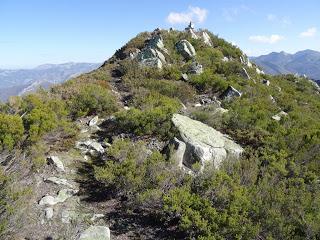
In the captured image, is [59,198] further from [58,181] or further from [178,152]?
[178,152]

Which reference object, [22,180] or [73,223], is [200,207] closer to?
[73,223]

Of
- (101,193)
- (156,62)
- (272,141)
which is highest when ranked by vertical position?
(156,62)

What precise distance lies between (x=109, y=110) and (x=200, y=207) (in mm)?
9306

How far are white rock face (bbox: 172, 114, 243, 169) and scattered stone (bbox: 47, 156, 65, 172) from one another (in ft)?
13.6

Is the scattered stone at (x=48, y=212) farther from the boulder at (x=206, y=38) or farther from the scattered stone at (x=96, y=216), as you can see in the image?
the boulder at (x=206, y=38)

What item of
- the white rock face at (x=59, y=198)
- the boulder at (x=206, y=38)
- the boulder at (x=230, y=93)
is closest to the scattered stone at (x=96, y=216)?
the white rock face at (x=59, y=198)

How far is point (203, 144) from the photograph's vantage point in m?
12.7

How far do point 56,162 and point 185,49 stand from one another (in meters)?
18.9

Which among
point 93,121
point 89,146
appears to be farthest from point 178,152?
point 93,121

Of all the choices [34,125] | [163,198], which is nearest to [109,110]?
[34,125]

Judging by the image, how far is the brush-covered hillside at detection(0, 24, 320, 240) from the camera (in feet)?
28.3

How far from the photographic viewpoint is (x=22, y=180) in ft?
34.0

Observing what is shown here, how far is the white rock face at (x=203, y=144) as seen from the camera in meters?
12.2

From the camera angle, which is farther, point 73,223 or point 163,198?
point 163,198
